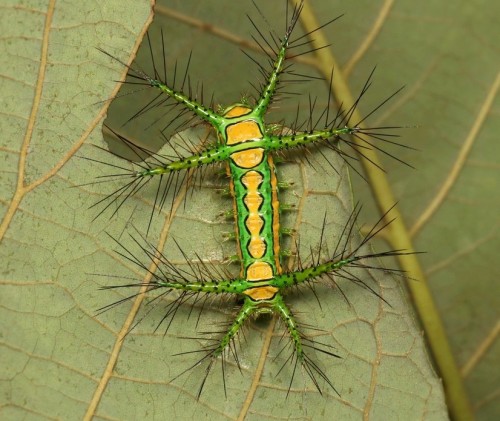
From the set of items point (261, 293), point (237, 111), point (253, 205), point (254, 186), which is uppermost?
point (237, 111)

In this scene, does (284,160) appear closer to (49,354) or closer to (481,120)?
(481,120)

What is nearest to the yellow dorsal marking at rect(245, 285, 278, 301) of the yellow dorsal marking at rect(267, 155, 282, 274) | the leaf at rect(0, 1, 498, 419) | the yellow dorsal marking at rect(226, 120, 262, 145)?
the yellow dorsal marking at rect(267, 155, 282, 274)

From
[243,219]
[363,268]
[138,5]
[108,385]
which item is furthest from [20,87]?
[363,268]

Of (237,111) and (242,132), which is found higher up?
(237,111)

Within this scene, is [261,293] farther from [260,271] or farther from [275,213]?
[275,213]

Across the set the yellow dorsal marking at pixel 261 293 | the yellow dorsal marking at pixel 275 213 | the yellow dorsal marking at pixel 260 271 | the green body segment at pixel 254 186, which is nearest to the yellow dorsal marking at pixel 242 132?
the green body segment at pixel 254 186

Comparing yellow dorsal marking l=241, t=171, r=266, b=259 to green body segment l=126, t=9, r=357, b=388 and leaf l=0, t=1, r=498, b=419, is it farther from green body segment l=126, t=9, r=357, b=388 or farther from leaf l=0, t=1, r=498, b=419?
leaf l=0, t=1, r=498, b=419

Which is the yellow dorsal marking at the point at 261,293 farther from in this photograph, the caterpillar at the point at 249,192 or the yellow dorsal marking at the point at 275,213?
the yellow dorsal marking at the point at 275,213

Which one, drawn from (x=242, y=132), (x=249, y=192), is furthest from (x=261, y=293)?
(x=242, y=132)
